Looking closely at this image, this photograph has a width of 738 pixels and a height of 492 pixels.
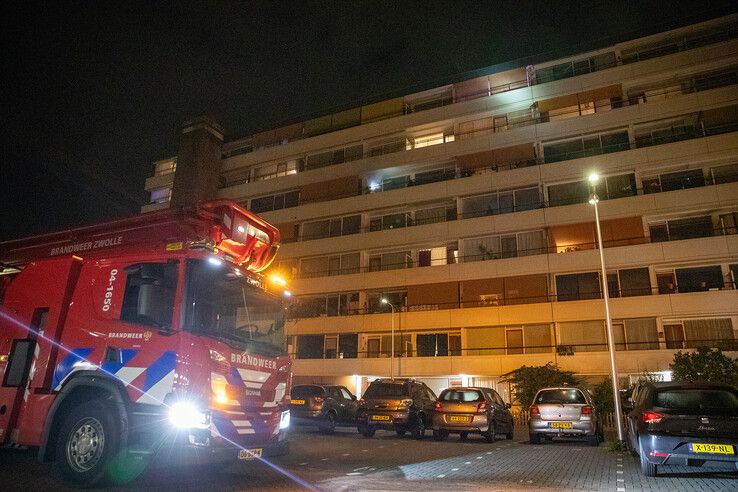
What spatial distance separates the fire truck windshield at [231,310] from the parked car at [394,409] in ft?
27.5


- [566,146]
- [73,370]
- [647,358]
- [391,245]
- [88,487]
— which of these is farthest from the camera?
[391,245]

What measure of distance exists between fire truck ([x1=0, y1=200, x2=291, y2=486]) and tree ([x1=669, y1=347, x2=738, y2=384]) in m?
19.8

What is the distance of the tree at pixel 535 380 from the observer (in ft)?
83.7

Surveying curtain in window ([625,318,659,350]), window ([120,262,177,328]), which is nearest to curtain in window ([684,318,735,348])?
curtain in window ([625,318,659,350])

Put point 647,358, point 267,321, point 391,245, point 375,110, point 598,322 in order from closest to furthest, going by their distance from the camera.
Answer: point 267,321, point 647,358, point 598,322, point 391,245, point 375,110

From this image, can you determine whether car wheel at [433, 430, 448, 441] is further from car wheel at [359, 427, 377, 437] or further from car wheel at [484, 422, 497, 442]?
car wheel at [359, 427, 377, 437]

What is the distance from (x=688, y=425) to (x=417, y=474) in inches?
177

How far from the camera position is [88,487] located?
6.14m

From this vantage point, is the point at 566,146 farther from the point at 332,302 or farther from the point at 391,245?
the point at 332,302

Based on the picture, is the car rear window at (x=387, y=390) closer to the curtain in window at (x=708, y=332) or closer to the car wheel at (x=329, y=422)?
the car wheel at (x=329, y=422)

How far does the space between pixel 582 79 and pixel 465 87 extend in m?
8.23

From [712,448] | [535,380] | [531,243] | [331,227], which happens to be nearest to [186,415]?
[712,448]

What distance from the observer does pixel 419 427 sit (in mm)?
15648

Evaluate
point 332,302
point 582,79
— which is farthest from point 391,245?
point 582,79
